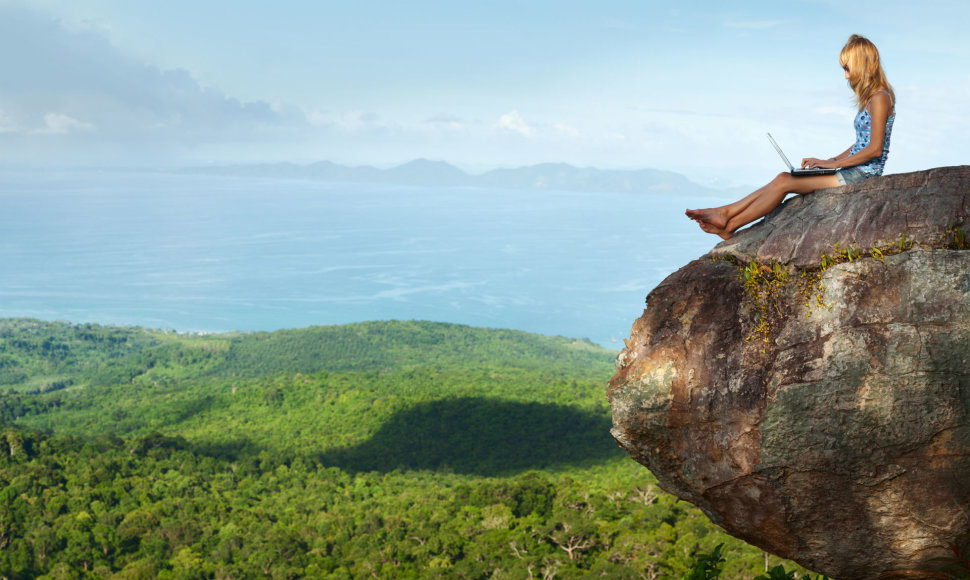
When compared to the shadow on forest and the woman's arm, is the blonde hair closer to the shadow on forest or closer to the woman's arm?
the woman's arm

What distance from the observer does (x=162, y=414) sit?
67.2 meters

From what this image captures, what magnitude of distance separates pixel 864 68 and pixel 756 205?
121cm

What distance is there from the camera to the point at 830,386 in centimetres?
449

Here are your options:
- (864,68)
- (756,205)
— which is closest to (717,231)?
(756,205)

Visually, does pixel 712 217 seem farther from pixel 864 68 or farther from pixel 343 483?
pixel 343 483

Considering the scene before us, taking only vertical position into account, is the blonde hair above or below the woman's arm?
above

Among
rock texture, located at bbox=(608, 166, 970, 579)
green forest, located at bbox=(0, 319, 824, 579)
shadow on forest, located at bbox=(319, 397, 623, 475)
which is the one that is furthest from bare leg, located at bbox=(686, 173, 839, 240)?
→ shadow on forest, located at bbox=(319, 397, 623, 475)

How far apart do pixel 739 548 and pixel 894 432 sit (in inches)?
807

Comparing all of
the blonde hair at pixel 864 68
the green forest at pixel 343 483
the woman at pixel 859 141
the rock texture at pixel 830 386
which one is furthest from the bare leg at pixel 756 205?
the green forest at pixel 343 483

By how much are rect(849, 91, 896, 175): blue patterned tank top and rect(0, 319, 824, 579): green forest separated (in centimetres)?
332

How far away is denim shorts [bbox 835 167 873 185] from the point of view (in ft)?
16.9

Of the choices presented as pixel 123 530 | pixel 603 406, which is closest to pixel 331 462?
pixel 123 530

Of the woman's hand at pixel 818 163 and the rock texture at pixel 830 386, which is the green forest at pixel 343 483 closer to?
the rock texture at pixel 830 386

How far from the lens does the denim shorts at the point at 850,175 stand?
5156 mm
